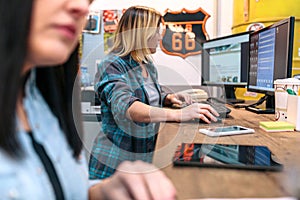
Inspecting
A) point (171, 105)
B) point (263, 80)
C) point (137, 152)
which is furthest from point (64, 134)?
point (263, 80)

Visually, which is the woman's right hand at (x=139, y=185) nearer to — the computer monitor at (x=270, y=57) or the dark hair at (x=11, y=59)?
the dark hair at (x=11, y=59)

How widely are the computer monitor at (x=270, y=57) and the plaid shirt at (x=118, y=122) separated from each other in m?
0.54

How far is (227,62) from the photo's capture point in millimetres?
1811

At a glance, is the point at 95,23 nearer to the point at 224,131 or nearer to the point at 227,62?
the point at 227,62

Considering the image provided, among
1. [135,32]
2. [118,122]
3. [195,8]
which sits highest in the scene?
[195,8]

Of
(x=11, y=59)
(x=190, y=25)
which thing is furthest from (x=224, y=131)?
(x=190, y=25)

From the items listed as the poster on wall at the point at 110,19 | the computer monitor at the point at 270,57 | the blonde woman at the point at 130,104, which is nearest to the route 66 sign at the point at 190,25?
the poster on wall at the point at 110,19

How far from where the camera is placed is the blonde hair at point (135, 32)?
1197 mm

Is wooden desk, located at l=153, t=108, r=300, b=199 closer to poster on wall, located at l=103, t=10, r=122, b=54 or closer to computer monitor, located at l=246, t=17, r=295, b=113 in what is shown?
computer monitor, located at l=246, t=17, r=295, b=113

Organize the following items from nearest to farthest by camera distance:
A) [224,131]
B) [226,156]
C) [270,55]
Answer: [226,156]
[224,131]
[270,55]

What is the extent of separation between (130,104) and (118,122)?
0.46 ft

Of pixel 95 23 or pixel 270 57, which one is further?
pixel 95 23

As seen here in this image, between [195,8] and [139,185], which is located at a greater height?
[195,8]

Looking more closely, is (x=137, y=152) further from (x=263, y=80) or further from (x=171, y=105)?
(x=263, y=80)
